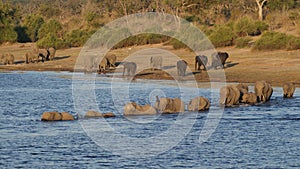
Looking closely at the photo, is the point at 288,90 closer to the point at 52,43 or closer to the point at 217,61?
the point at 217,61

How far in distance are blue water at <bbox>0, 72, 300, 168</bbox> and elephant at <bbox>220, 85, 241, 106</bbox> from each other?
465 mm

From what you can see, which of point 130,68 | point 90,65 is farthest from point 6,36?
point 130,68

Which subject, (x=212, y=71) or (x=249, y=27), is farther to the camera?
(x=249, y=27)

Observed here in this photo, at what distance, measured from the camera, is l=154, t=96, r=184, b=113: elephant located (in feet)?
61.7

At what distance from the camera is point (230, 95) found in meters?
20.2

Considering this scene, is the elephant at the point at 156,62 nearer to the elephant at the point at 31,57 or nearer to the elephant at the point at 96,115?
the elephant at the point at 31,57

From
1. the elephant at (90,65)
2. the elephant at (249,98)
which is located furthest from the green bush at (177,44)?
the elephant at (249,98)

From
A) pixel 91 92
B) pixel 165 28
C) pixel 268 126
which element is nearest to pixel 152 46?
pixel 165 28

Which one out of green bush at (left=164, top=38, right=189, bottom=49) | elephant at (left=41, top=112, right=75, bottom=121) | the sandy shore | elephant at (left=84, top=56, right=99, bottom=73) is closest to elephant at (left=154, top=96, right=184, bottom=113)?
elephant at (left=41, top=112, right=75, bottom=121)

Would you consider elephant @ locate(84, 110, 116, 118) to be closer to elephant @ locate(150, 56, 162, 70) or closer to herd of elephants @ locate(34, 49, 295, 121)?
herd of elephants @ locate(34, 49, 295, 121)

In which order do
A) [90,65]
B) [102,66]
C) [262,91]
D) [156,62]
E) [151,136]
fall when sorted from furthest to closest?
[90,65] → [102,66] → [156,62] → [262,91] → [151,136]

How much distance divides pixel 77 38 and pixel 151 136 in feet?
102

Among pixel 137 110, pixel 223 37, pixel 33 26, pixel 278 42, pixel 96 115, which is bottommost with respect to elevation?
pixel 96 115

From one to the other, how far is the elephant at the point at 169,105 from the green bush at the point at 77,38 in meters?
26.8
